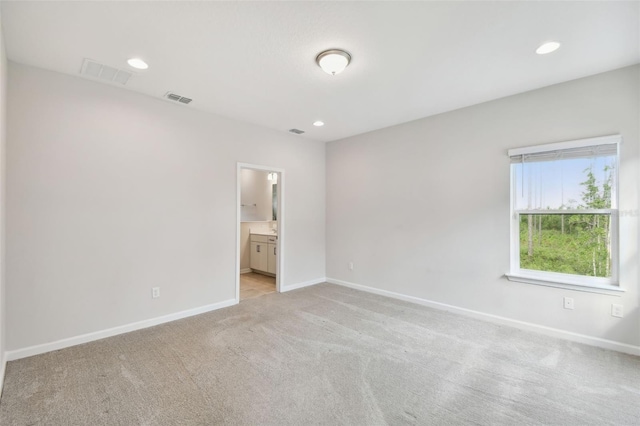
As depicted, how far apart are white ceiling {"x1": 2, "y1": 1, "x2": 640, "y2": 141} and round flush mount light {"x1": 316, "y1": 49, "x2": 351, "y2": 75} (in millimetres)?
60

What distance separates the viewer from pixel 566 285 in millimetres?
2982

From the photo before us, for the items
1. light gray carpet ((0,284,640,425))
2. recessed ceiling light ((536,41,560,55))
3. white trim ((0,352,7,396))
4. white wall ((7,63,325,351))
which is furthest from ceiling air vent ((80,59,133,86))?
recessed ceiling light ((536,41,560,55))

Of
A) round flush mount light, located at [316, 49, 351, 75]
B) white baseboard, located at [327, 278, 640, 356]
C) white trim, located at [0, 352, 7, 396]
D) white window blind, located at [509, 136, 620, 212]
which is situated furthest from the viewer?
white window blind, located at [509, 136, 620, 212]

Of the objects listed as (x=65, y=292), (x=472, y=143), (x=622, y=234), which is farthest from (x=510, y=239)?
(x=65, y=292)

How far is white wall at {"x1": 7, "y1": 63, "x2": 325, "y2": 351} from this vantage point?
104 inches

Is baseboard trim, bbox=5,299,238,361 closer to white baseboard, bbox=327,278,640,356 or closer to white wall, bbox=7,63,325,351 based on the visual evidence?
white wall, bbox=7,63,325,351

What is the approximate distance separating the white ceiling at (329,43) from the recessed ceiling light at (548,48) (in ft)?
0.15

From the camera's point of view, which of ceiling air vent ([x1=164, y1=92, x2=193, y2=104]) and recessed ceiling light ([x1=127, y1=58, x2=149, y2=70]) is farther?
ceiling air vent ([x1=164, y1=92, x2=193, y2=104])

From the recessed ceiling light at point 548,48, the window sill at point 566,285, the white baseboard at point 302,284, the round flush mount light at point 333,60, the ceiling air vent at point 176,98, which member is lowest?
the white baseboard at point 302,284

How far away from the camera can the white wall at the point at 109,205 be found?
2641 millimetres

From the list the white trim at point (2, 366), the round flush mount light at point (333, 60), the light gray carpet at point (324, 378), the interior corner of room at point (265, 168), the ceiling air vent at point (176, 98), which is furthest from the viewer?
the ceiling air vent at point (176, 98)

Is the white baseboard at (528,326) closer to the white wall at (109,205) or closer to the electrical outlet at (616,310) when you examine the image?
the electrical outlet at (616,310)

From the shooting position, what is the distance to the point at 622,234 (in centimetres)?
269

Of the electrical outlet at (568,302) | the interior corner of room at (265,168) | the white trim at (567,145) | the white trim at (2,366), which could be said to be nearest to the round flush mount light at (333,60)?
the interior corner of room at (265,168)
